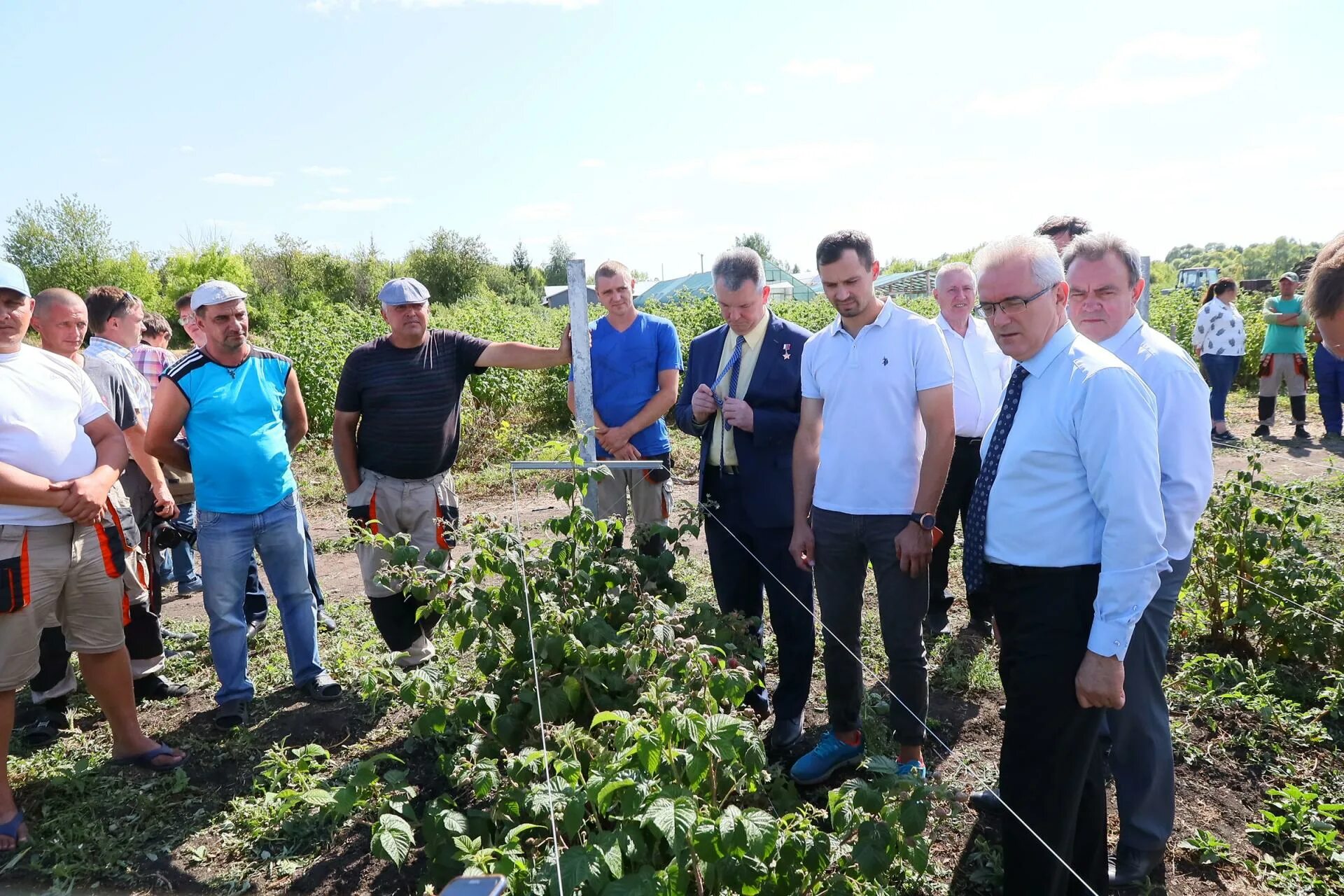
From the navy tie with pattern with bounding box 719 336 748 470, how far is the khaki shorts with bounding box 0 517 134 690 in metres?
2.52

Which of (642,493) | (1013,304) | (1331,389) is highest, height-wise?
(1013,304)

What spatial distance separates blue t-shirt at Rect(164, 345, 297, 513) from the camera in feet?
12.4

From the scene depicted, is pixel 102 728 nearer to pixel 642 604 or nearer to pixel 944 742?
pixel 642 604

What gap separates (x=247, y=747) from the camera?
12.0 feet

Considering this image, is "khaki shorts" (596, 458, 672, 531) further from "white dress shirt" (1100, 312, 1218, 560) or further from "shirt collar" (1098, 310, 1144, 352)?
"white dress shirt" (1100, 312, 1218, 560)

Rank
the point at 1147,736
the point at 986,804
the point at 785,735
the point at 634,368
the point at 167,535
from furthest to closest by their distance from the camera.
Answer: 1. the point at 634,368
2. the point at 167,535
3. the point at 785,735
4. the point at 986,804
5. the point at 1147,736

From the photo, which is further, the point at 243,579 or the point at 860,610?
the point at 243,579

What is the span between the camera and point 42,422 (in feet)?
10.4

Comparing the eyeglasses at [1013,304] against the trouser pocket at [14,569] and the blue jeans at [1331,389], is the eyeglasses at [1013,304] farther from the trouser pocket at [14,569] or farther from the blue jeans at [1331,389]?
the blue jeans at [1331,389]

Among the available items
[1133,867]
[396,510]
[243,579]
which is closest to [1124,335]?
[1133,867]

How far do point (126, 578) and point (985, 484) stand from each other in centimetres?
378

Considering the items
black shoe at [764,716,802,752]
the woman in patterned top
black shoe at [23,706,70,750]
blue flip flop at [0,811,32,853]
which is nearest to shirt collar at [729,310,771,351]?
black shoe at [764,716,802,752]

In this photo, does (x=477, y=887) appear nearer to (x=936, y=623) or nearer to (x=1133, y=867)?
(x=1133, y=867)

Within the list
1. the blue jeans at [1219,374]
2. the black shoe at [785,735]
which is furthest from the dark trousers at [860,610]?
the blue jeans at [1219,374]
